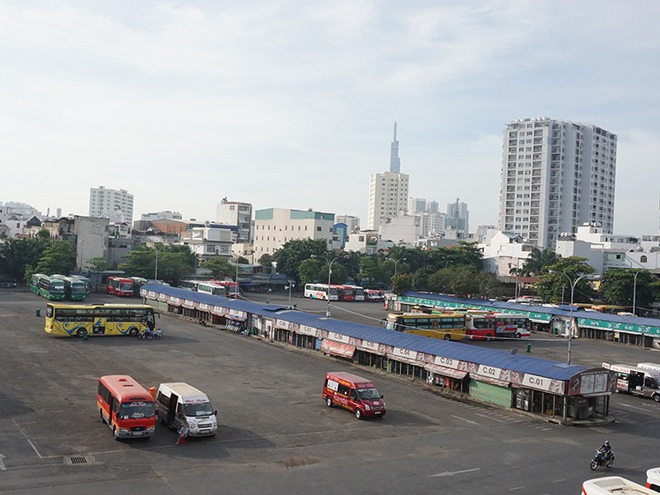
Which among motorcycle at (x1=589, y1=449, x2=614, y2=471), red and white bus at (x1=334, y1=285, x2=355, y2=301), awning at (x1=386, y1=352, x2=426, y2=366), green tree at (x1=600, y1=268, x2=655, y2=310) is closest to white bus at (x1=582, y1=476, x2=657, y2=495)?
motorcycle at (x1=589, y1=449, x2=614, y2=471)

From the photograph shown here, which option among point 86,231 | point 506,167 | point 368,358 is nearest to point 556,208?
point 506,167

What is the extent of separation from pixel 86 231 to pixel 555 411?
10399 centimetres

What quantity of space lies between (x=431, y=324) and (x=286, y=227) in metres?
92.2

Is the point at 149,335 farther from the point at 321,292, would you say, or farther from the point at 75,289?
the point at 321,292

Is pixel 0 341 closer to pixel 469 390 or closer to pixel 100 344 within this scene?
pixel 100 344

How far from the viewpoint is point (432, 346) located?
4197 centimetres

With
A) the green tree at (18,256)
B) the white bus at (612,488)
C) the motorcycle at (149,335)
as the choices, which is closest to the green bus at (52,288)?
the green tree at (18,256)

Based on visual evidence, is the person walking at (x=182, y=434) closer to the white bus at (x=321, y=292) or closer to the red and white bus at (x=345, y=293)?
the white bus at (x=321, y=292)

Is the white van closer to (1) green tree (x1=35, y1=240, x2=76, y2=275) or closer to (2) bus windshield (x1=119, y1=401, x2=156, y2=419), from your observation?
(2) bus windshield (x1=119, y1=401, x2=156, y2=419)

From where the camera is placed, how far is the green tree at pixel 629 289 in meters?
88.9

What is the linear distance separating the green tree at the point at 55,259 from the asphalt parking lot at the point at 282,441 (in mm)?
→ 58585

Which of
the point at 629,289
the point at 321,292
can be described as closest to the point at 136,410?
the point at 629,289

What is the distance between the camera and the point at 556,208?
598 ft

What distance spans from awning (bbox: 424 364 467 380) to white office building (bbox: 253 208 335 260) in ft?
343
